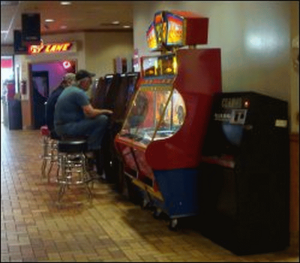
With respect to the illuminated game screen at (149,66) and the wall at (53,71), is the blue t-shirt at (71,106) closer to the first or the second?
the illuminated game screen at (149,66)

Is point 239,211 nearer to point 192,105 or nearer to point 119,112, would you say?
point 192,105

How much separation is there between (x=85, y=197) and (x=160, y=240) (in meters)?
1.63

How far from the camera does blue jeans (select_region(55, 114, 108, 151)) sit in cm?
501

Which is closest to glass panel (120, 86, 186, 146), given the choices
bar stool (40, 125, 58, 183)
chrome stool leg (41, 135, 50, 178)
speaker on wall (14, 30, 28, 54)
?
bar stool (40, 125, 58, 183)

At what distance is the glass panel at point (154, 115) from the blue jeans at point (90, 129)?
0.52 m

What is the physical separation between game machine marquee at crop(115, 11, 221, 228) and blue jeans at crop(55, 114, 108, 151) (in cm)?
99

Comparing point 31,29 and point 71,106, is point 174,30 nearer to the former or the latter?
point 31,29

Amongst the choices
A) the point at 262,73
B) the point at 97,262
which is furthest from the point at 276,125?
the point at 97,262

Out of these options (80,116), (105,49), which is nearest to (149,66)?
(105,49)

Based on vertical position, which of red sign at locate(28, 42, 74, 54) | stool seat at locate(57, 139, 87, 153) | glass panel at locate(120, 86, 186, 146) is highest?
red sign at locate(28, 42, 74, 54)

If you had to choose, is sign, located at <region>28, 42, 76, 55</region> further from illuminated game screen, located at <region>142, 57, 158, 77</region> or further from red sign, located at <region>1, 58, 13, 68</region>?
illuminated game screen, located at <region>142, 57, 158, 77</region>

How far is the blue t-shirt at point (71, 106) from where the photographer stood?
4578 millimetres

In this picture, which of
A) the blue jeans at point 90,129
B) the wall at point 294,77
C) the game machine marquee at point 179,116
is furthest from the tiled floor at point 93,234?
the wall at point 294,77

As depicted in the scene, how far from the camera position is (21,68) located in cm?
416
